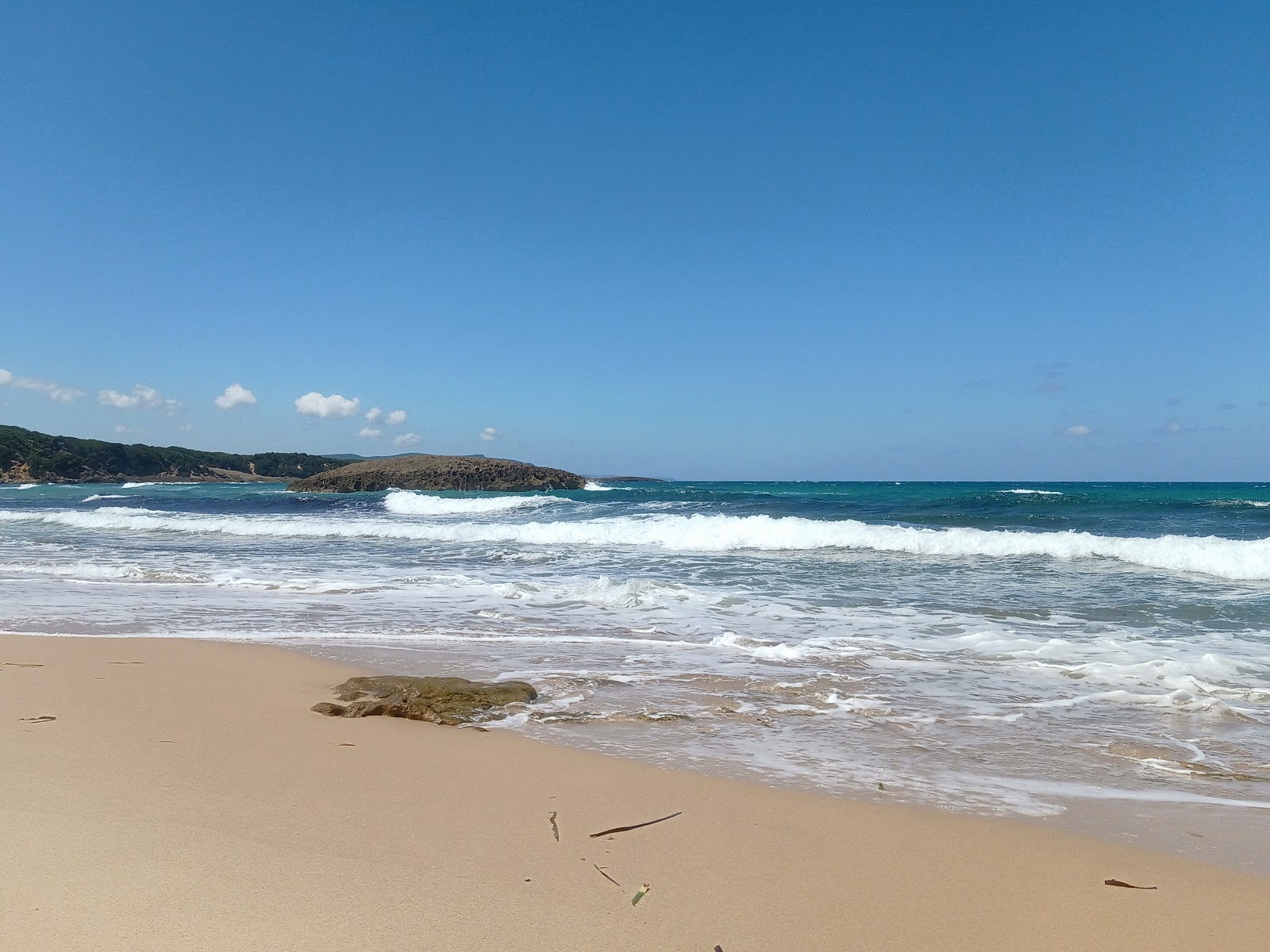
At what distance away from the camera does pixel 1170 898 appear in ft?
7.98

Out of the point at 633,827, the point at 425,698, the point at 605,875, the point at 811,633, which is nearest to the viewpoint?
the point at 605,875

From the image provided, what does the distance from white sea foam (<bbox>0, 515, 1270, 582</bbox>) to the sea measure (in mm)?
66

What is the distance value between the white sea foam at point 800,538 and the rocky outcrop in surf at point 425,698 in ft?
37.1

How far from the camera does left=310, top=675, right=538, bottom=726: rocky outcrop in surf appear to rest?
4.45 meters

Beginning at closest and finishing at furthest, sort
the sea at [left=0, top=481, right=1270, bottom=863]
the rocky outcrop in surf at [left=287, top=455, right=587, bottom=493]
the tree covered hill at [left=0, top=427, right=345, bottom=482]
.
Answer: the sea at [left=0, top=481, right=1270, bottom=863], the rocky outcrop in surf at [left=287, top=455, right=587, bottom=493], the tree covered hill at [left=0, top=427, right=345, bottom=482]

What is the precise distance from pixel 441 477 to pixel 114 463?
162 feet

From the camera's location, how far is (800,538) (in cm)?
1669

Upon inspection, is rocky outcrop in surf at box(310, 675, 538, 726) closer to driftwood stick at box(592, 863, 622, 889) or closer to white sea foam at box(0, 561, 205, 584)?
driftwood stick at box(592, 863, 622, 889)

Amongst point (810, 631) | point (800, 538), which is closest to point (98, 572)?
point (810, 631)

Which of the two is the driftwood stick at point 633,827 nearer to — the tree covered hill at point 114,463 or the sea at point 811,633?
the sea at point 811,633

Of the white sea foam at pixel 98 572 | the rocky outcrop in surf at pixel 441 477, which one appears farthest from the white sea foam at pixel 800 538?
the rocky outcrop in surf at pixel 441 477

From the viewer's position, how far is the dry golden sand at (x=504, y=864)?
82.0 inches

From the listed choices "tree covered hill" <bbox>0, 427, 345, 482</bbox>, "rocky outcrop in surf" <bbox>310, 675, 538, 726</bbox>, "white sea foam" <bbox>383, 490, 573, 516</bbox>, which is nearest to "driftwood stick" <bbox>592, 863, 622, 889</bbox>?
"rocky outcrop in surf" <bbox>310, 675, 538, 726</bbox>

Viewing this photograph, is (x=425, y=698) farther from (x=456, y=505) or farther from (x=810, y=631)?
(x=456, y=505)
